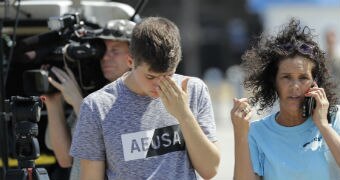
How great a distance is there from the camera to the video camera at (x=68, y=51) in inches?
173

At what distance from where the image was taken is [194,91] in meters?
3.57

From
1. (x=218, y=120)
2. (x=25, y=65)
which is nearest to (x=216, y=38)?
(x=218, y=120)

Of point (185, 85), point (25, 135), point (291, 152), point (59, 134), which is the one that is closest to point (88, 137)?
point (25, 135)

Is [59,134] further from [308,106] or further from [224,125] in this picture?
[224,125]

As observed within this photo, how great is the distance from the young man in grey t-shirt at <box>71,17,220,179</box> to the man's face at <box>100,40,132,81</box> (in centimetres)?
83

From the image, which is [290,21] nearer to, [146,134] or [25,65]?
[146,134]

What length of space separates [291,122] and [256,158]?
0.22 meters

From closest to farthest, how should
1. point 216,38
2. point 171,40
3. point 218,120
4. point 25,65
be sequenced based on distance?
point 171,40, point 25,65, point 218,120, point 216,38

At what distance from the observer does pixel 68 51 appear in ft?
14.5

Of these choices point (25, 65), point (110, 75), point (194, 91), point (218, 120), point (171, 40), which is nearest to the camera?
point (171, 40)

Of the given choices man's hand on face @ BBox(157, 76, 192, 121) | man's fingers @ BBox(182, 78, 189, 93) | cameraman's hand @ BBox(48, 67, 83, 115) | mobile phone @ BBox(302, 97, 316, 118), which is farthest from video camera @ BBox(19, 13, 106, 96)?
mobile phone @ BBox(302, 97, 316, 118)

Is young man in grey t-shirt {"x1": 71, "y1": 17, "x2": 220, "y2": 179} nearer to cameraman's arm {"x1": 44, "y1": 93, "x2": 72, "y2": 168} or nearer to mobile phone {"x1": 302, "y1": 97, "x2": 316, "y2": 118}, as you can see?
mobile phone {"x1": 302, "y1": 97, "x2": 316, "y2": 118}

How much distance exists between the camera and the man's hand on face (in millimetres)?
3334

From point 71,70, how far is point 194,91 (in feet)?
4.08
